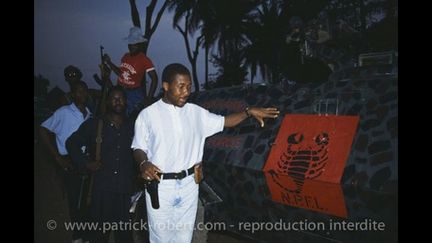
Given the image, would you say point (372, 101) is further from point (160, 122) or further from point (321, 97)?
point (160, 122)

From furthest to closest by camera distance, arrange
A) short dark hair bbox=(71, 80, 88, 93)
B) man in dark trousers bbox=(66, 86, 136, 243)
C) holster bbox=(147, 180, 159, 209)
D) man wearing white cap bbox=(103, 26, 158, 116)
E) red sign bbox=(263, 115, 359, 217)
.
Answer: man wearing white cap bbox=(103, 26, 158, 116)
short dark hair bbox=(71, 80, 88, 93)
man in dark trousers bbox=(66, 86, 136, 243)
red sign bbox=(263, 115, 359, 217)
holster bbox=(147, 180, 159, 209)

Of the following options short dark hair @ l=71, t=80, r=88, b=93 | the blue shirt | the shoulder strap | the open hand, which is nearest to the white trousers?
the open hand

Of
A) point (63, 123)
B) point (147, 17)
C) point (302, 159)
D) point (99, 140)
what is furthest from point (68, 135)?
point (147, 17)

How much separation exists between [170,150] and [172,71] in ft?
1.88

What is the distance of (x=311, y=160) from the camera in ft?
11.3

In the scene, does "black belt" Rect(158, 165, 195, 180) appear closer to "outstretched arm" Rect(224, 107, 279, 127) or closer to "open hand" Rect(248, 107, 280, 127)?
"outstretched arm" Rect(224, 107, 279, 127)

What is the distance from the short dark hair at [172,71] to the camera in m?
2.97

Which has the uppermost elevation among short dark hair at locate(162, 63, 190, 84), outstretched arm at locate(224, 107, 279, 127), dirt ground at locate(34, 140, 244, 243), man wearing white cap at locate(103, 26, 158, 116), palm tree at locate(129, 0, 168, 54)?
palm tree at locate(129, 0, 168, 54)

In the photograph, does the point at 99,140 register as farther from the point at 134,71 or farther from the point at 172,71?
the point at 134,71

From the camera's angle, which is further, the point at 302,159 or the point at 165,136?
the point at 302,159

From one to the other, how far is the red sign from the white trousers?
0.90 meters

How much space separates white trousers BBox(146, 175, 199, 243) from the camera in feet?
9.91

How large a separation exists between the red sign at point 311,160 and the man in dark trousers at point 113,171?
1.34m

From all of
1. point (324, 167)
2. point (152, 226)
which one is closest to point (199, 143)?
point (152, 226)
